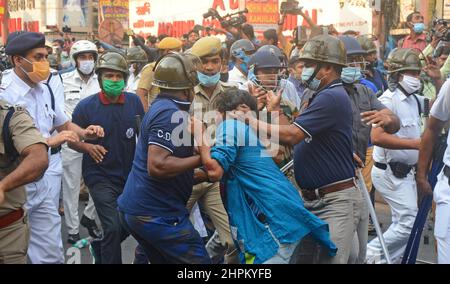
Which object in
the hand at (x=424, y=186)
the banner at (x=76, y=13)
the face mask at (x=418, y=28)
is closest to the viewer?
the hand at (x=424, y=186)

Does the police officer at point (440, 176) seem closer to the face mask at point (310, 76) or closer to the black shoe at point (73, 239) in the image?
the face mask at point (310, 76)

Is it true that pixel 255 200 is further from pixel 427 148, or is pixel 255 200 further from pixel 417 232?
pixel 417 232

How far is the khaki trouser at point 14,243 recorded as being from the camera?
196 inches

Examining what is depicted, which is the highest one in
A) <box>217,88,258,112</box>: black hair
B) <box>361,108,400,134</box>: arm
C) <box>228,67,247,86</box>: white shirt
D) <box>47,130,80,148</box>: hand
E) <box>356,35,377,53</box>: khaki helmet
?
<box>356,35,377,53</box>: khaki helmet

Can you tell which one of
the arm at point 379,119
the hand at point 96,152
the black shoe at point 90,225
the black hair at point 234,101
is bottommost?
the black shoe at point 90,225

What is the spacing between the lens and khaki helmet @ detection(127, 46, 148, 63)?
12.9m

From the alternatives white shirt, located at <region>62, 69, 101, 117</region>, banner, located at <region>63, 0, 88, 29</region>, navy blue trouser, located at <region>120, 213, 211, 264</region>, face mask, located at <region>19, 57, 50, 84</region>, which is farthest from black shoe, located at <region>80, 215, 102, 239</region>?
banner, located at <region>63, 0, 88, 29</region>

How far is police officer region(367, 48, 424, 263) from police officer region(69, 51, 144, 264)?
2.20 m

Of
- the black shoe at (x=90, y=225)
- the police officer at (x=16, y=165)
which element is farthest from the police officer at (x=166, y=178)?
the black shoe at (x=90, y=225)

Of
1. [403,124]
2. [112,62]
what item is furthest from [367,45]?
[112,62]

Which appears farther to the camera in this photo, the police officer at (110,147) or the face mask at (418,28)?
the face mask at (418,28)

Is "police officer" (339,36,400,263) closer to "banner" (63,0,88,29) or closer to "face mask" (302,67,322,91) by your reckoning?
"face mask" (302,67,322,91)

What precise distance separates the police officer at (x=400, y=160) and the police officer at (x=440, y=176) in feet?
4.43
